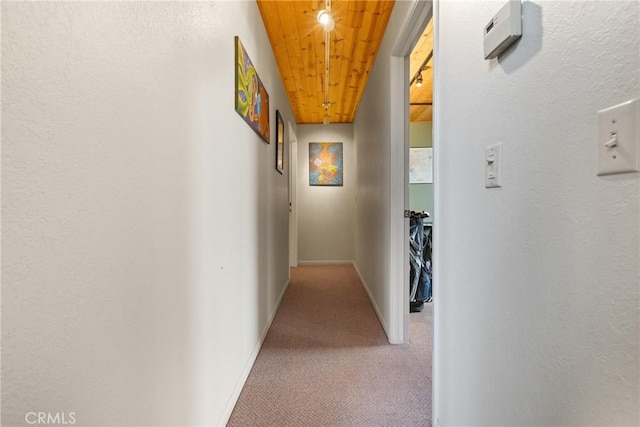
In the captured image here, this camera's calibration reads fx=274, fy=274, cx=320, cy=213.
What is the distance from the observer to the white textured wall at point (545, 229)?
1.56 ft

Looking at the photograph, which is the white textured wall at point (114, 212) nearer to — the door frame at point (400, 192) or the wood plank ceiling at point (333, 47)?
the wood plank ceiling at point (333, 47)

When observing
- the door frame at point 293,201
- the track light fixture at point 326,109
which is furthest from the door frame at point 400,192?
the door frame at point 293,201

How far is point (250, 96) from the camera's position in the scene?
1763 millimetres

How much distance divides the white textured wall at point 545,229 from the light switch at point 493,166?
0.02 meters

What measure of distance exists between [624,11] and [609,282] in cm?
46

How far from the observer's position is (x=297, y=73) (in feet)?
10.0

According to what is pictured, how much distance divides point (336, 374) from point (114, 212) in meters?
1.61

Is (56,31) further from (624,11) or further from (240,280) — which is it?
(240,280)

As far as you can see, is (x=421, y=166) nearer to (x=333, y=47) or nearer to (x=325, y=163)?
(x=325, y=163)

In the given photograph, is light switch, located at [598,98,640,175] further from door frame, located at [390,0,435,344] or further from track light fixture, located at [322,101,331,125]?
track light fixture, located at [322,101,331,125]

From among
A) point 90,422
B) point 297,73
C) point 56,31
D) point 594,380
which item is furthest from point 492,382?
point 297,73

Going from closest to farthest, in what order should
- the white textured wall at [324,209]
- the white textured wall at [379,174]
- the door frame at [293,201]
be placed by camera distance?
the white textured wall at [379,174] < the door frame at [293,201] < the white textured wall at [324,209]

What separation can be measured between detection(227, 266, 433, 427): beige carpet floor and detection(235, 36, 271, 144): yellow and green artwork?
1.60 metres

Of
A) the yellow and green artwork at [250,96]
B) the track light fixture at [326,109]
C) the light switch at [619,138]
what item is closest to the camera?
the light switch at [619,138]
